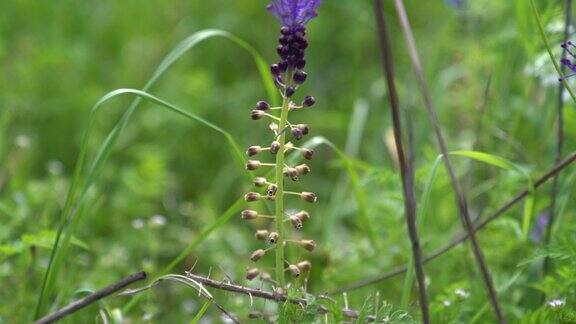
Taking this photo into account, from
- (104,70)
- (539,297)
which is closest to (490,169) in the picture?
(539,297)

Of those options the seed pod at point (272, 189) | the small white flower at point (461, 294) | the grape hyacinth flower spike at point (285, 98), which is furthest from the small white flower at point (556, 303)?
the seed pod at point (272, 189)

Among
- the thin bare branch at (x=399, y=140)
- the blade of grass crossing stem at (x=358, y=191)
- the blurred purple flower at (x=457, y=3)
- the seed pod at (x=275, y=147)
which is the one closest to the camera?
the thin bare branch at (x=399, y=140)

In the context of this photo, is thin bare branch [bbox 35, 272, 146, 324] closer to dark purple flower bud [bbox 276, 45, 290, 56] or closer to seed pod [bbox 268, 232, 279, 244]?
seed pod [bbox 268, 232, 279, 244]

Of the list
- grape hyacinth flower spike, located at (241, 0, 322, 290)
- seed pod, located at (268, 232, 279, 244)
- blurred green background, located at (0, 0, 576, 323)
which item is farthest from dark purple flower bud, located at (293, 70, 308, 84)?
blurred green background, located at (0, 0, 576, 323)

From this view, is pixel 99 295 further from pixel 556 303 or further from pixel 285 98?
pixel 556 303

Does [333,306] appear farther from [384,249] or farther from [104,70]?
[104,70]

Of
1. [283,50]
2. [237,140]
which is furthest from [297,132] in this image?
[237,140]

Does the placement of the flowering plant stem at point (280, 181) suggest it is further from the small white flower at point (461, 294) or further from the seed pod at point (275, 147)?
the small white flower at point (461, 294)
